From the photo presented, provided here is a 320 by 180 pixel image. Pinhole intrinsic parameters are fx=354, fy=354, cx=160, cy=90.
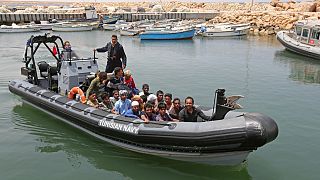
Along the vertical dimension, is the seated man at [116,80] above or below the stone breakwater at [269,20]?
below

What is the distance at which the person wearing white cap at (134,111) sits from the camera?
7.84 m

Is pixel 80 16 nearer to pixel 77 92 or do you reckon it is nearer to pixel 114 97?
pixel 77 92

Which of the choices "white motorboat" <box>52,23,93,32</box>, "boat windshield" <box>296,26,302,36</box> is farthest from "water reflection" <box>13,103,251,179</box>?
"white motorboat" <box>52,23,93,32</box>

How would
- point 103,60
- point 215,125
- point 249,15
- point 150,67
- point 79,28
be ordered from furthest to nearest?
point 249,15, point 79,28, point 103,60, point 150,67, point 215,125

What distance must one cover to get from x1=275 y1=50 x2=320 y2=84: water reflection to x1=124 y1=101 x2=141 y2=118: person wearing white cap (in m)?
10.9

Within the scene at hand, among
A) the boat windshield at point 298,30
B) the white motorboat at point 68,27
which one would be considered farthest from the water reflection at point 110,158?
the white motorboat at point 68,27

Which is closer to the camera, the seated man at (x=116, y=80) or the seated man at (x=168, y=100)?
the seated man at (x=168, y=100)

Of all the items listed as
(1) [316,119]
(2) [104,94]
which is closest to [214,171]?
(2) [104,94]

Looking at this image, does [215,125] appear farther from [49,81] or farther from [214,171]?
[49,81]

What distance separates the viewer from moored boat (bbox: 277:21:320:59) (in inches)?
853

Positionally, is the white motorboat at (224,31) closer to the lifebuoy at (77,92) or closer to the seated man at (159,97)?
the lifebuoy at (77,92)

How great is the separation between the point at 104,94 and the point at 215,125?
321cm

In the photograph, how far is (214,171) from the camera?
7.38m

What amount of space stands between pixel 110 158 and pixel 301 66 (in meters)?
15.3
